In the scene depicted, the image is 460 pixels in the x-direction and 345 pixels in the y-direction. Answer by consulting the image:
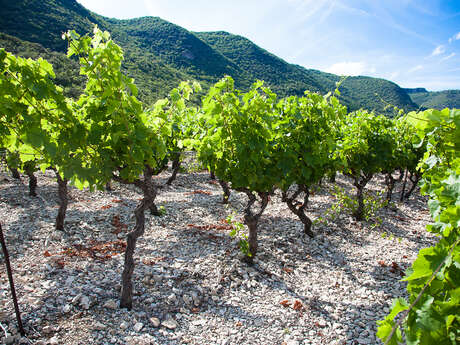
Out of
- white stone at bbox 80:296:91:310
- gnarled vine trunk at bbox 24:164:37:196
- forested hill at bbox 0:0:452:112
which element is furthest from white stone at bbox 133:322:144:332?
forested hill at bbox 0:0:452:112

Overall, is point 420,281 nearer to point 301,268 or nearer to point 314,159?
point 314,159

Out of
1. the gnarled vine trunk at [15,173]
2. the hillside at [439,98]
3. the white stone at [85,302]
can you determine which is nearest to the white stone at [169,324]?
the white stone at [85,302]

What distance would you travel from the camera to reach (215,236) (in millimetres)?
7695

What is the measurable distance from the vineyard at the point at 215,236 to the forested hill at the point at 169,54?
102 feet

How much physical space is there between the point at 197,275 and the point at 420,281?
4.77 meters

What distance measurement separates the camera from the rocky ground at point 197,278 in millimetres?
4180

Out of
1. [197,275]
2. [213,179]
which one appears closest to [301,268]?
[197,275]

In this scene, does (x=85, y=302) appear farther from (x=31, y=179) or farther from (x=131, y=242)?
(x=31, y=179)

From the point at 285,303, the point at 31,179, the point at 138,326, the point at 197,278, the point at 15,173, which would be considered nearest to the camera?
the point at 138,326

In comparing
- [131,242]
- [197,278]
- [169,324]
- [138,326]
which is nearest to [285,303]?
[197,278]

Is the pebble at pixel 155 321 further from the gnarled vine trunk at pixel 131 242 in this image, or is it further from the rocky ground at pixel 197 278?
the gnarled vine trunk at pixel 131 242

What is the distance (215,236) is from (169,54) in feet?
244

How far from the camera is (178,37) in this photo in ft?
253

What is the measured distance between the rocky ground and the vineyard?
0.03m
